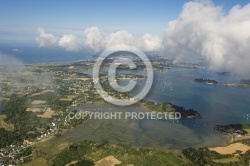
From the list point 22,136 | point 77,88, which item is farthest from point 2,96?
point 22,136

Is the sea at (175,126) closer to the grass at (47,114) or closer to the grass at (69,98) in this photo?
the grass at (47,114)

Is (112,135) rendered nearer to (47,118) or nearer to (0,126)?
(47,118)

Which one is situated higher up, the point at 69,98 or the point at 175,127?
the point at 69,98

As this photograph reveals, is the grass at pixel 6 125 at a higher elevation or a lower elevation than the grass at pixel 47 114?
lower

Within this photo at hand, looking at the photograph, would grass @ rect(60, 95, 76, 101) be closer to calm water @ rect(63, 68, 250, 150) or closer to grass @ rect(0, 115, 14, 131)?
calm water @ rect(63, 68, 250, 150)
